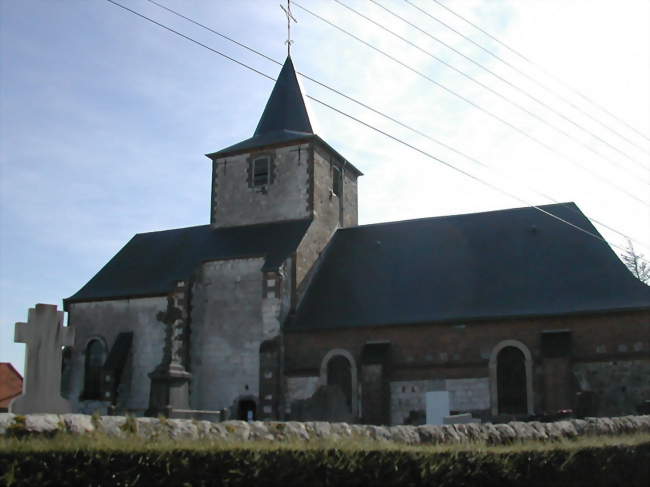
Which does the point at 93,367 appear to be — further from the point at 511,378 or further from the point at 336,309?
the point at 511,378

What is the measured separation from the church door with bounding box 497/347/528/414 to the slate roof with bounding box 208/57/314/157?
37.3ft

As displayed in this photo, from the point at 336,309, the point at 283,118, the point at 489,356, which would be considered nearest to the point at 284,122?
the point at 283,118

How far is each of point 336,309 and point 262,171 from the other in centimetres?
698

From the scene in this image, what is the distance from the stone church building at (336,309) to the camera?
859 inches

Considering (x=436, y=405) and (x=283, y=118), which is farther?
(x=283, y=118)

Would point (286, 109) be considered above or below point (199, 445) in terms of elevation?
above

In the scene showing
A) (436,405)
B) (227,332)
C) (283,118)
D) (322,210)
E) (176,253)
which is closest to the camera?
(436,405)

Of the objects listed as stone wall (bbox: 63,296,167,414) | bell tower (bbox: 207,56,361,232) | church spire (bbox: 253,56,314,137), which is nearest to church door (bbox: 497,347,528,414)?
bell tower (bbox: 207,56,361,232)

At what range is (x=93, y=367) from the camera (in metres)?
28.5

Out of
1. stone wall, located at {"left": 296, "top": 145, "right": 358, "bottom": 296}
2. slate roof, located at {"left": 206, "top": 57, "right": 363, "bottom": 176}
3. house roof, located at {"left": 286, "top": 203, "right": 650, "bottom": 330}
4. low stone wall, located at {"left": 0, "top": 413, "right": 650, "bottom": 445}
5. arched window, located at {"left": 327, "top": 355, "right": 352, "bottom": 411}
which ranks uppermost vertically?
slate roof, located at {"left": 206, "top": 57, "right": 363, "bottom": 176}

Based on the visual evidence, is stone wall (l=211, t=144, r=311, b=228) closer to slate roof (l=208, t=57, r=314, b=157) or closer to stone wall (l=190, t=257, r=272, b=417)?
slate roof (l=208, t=57, r=314, b=157)

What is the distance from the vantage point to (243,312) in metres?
26.3

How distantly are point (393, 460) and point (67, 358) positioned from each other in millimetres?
23909

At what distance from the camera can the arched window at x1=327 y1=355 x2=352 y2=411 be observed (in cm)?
2420
